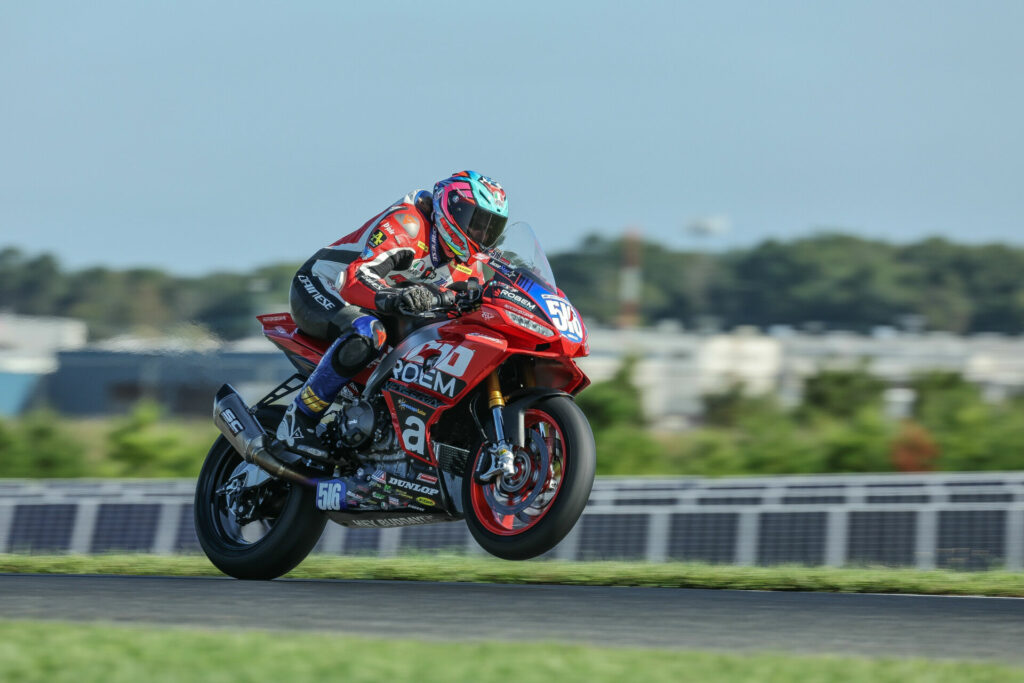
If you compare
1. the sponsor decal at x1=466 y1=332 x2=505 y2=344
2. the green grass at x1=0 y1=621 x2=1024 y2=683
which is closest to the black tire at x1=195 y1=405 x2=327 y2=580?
the sponsor decal at x1=466 y1=332 x2=505 y2=344

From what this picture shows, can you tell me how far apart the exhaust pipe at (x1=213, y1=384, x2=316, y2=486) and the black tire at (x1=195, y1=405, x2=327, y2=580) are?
131 mm

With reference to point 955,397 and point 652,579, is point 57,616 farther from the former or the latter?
point 955,397

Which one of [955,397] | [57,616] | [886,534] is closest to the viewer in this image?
[57,616]

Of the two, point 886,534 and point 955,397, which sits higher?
point 955,397

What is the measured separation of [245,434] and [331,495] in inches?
30.2

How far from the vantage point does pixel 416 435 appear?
758 centimetres

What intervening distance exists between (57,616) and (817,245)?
9799cm

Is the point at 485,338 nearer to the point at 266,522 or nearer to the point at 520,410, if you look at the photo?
the point at 520,410

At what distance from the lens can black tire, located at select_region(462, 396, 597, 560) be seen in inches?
268

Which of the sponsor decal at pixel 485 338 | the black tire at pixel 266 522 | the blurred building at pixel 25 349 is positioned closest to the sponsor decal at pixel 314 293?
the black tire at pixel 266 522

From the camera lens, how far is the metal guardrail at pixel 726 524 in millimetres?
15445

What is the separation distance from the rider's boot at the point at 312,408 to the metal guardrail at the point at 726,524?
6443 mm

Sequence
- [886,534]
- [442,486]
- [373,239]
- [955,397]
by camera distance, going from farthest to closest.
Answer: [955,397] → [886,534] → [373,239] → [442,486]

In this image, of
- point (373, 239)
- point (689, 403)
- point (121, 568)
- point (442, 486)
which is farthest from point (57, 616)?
point (689, 403)
